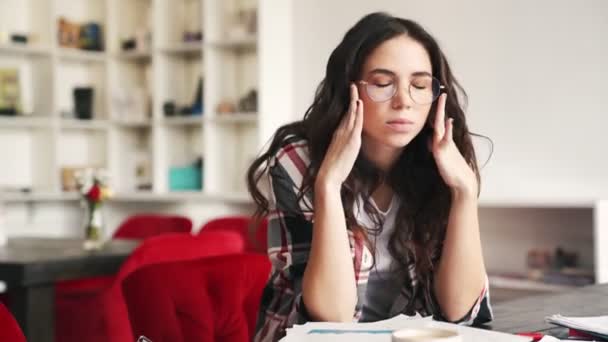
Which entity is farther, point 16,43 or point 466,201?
point 16,43

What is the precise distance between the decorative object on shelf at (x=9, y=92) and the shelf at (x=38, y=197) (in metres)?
0.53

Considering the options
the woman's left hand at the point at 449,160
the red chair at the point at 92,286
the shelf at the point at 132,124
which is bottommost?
the red chair at the point at 92,286

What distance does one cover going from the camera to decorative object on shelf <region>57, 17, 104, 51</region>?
19.0 feet

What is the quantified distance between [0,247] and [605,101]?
8.92 feet

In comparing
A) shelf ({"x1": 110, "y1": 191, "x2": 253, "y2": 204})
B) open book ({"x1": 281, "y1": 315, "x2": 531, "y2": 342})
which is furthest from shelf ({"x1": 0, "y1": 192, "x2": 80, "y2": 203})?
open book ({"x1": 281, "y1": 315, "x2": 531, "y2": 342})

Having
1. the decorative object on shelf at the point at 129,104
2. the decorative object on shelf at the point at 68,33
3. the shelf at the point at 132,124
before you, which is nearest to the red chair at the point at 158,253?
the shelf at the point at 132,124

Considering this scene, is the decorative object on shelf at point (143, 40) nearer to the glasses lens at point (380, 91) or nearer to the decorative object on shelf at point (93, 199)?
the decorative object on shelf at point (93, 199)

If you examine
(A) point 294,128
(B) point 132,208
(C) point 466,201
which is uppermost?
(A) point 294,128

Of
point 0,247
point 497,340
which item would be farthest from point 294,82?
point 497,340

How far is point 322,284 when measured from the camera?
158 cm

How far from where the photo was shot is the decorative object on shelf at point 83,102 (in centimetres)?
582

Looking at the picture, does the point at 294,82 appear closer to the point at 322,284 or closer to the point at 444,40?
the point at 444,40

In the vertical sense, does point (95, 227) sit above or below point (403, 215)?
below

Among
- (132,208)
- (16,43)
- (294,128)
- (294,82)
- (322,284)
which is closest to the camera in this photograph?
(322,284)
